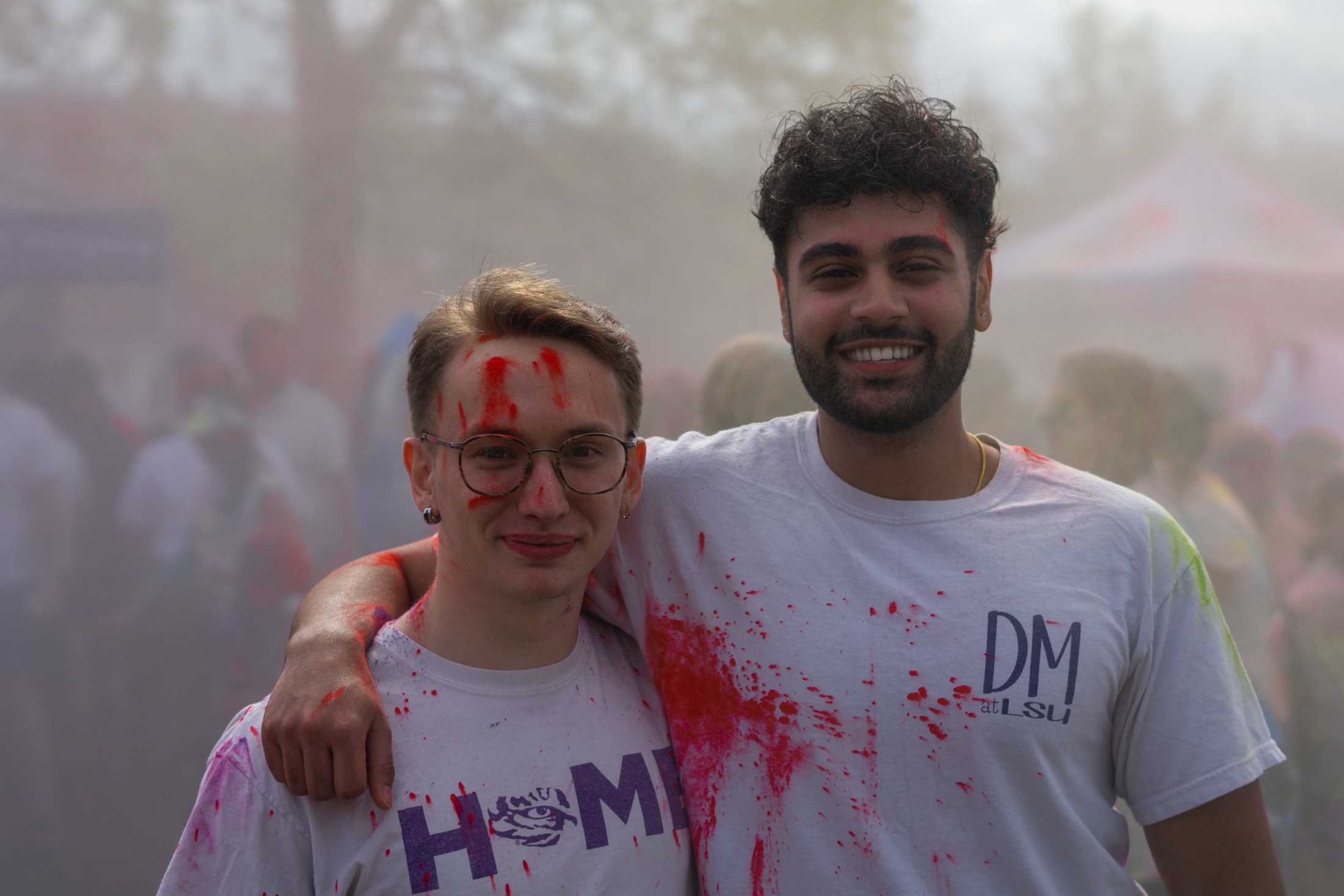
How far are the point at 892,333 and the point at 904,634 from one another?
0.45 m

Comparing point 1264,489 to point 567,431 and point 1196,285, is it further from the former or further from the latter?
point 567,431

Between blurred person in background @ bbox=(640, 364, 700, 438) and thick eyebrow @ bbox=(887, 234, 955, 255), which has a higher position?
thick eyebrow @ bbox=(887, 234, 955, 255)

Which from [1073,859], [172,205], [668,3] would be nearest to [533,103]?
[668,3]

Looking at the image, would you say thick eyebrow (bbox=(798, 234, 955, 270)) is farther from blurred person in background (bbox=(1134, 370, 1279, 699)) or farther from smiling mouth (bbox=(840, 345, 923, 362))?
blurred person in background (bbox=(1134, 370, 1279, 699))

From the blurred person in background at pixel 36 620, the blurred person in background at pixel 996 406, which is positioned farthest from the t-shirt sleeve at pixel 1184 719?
the blurred person in background at pixel 36 620

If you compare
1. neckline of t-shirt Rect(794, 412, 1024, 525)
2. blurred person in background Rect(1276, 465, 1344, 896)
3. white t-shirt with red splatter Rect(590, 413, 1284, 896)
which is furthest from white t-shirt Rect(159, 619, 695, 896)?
blurred person in background Rect(1276, 465, 1344, 896)

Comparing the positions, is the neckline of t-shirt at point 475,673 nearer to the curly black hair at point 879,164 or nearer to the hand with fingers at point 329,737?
the hand with fingers at point 329,737

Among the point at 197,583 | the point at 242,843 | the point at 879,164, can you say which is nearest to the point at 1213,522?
the point at 879,164

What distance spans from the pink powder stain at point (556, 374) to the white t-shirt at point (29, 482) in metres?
2.70

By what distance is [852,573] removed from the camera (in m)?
1.53

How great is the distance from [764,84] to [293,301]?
2092 millimetres

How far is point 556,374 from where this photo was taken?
1506 mm

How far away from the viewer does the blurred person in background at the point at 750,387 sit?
308 centimetres

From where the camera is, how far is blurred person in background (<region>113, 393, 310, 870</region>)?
11.4 ft
